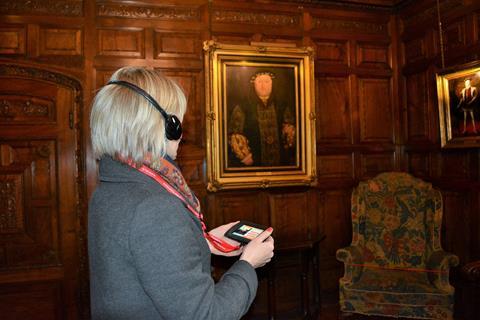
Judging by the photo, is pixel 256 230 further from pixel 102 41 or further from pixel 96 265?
pixel 102 41

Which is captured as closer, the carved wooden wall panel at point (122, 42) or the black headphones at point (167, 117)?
the black headphones at point (167, 117)

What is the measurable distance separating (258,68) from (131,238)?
321 centimetres

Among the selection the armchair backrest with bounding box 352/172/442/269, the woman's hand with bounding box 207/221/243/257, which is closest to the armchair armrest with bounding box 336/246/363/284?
the armchair backrest with bounding box 352/172/442/269

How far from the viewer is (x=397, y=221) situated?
371 centimetres

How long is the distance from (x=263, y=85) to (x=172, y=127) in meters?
2.93

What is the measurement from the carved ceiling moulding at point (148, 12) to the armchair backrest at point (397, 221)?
97.3 inches

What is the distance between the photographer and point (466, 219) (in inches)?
144

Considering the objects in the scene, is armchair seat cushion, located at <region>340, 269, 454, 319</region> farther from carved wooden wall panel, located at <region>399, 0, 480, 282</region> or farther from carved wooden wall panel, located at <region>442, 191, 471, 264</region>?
carved wooden wall panel, located at <region>399, 0, 480, 282</region>

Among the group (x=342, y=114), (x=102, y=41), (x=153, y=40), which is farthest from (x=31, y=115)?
(x=342, y=114)

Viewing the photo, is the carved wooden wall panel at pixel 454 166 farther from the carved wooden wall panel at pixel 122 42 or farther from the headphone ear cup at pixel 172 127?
the headphone ear cup at pixel 172 127

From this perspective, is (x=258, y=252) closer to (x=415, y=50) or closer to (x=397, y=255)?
(x=397, y=255)

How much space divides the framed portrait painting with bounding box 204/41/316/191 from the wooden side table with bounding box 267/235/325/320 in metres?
0.73

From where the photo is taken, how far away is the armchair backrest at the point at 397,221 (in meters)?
3.56

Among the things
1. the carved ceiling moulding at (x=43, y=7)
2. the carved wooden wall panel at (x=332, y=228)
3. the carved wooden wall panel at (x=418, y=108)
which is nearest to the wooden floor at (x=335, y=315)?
the carved wooden wall panel at (x=332, y=228)
